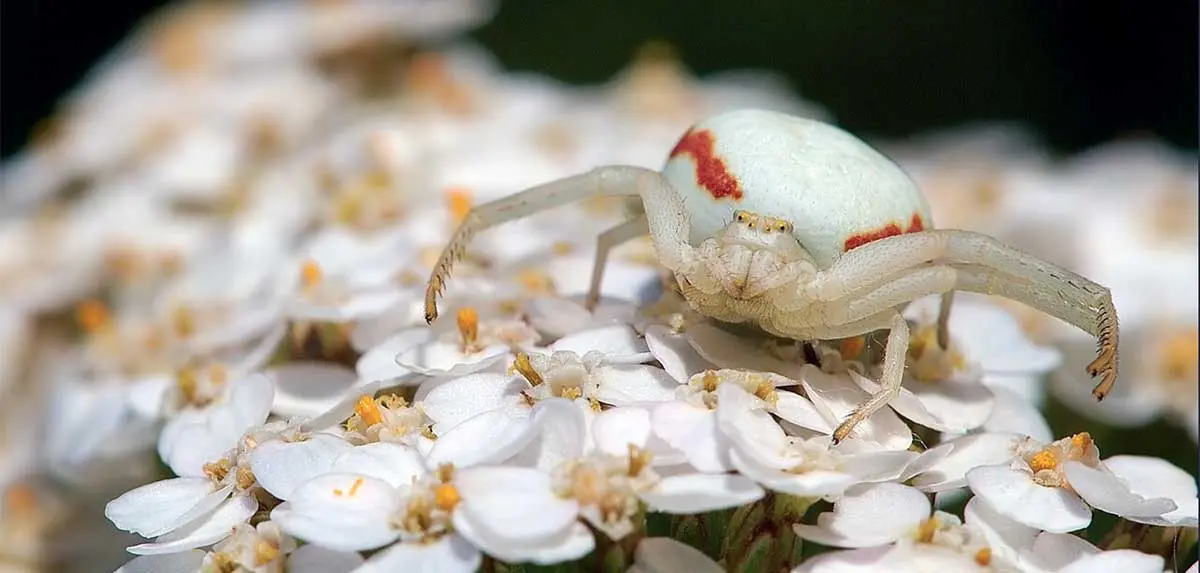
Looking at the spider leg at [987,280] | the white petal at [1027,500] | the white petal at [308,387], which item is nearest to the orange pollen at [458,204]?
the white petal at [308,387]

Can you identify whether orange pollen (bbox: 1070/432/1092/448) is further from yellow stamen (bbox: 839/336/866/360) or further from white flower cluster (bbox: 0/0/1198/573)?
yellow stamen (bbox: 839/336/866/360)

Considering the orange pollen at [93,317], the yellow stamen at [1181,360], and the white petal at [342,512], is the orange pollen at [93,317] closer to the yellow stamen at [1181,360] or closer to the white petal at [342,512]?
the white petal at [342,512]

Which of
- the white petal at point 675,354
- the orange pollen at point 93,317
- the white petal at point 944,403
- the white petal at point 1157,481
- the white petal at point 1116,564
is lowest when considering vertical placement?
the orange pollen at point 93,317

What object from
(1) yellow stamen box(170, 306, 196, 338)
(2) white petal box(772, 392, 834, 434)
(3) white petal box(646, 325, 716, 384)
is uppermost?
(3) white petal box(646, 325, 716, 384)

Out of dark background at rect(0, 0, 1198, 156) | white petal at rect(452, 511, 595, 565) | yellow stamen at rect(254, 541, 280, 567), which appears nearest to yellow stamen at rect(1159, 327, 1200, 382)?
white petal at rect(452, 511, 595, 565)

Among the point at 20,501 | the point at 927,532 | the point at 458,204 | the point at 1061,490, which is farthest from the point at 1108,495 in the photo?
the point at 20,501

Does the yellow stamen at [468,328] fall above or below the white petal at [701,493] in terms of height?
below
